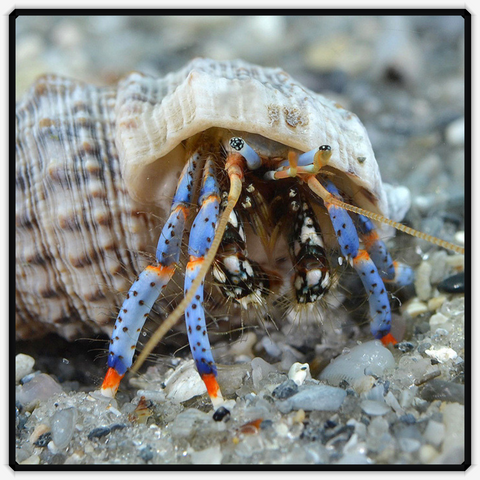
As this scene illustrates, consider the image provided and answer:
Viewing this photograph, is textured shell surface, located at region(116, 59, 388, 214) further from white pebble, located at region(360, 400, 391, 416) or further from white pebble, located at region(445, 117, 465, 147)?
white pebble, located at region(445, 117, 465, 147)

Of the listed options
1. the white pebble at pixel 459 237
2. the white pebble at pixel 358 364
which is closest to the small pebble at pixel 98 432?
the white pebble at pixel 358 364

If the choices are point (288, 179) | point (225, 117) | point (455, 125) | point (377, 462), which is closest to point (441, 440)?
point (377, 462)

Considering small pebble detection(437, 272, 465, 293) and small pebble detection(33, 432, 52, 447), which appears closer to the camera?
small pebble detection(33, 432, 52, 447)

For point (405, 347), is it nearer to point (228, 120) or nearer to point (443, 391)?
point (443, 391)

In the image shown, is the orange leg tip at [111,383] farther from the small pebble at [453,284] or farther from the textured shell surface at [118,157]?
the small pebble at [453,284]

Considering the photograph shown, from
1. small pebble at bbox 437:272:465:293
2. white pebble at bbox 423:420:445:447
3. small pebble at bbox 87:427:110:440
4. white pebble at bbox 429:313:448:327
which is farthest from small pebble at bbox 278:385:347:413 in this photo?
small pebble at bbox 437:272:465:293

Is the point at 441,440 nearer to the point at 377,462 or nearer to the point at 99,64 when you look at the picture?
the point at 377,462

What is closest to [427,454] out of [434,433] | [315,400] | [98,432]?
[434,433]
